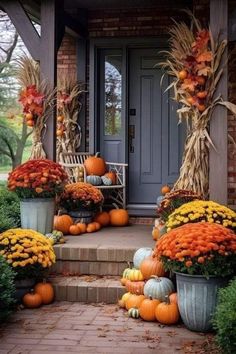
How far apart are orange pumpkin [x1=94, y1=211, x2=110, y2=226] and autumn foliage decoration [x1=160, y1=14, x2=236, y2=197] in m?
1.33

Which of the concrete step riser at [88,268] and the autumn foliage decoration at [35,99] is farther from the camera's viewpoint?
the autumn foliage decoration at [35,99]

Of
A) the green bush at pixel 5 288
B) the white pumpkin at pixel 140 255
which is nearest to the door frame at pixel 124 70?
the white pumpkin at pixel 140 255

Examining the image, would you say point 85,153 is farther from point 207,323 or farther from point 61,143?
point 207,323

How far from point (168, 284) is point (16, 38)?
10089 mm

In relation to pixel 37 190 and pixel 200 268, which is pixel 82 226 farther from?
pixel 200 268

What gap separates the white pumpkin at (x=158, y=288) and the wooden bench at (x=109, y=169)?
2.52 metres

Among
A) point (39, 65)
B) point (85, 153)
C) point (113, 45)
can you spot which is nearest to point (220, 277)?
point (39, 65)

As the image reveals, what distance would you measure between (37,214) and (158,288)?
1590 mm

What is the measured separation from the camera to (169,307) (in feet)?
11.7

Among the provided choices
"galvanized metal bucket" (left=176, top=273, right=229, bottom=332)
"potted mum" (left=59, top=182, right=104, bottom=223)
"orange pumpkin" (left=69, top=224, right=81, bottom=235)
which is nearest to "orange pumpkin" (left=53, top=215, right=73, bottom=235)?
"orange pumpkin" (left=69, top=224, right=81, bottom=235)

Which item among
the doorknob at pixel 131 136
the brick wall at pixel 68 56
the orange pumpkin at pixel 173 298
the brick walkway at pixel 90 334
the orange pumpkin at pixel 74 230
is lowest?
the brick walkway at pixel 90 334

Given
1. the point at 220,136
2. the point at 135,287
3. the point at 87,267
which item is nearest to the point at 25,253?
the point at 87,267

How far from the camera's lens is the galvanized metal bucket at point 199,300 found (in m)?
3.38

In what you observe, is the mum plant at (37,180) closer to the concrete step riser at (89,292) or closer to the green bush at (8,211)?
the green bush at (8,211)
